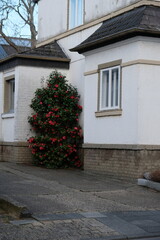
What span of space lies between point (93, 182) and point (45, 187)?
179 cm

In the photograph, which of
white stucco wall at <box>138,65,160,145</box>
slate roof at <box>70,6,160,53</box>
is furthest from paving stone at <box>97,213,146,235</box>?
slate roof at <box>70,6,160,53</box>

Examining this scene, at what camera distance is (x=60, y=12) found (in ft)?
65.8

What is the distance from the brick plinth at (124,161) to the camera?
13.7 metres

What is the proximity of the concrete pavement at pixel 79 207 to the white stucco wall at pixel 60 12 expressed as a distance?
5611 millimetres

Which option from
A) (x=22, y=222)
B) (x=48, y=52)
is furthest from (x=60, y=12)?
(x=22, y=222)

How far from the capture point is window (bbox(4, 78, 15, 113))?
19.9 m

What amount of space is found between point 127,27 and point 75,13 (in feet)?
16.9

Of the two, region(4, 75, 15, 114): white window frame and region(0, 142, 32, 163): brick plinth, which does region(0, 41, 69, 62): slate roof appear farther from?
region(0, 142, 32, 163): brick plinth

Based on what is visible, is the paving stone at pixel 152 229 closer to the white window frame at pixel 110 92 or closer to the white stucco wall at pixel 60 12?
the white window frame at pixel 110 92

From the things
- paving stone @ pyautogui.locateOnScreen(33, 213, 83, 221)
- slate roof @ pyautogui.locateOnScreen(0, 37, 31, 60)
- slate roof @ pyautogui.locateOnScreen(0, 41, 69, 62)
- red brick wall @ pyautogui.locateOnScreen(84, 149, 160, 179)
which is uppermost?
slate roof @ pyautogui.locateOnScreen(0, 37, 31, 60)

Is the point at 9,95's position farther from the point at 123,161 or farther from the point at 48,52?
the point at 123,161

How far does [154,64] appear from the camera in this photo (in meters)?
14.1

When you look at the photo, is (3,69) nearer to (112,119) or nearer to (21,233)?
(112,119)

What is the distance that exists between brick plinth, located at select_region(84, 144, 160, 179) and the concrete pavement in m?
0.31
